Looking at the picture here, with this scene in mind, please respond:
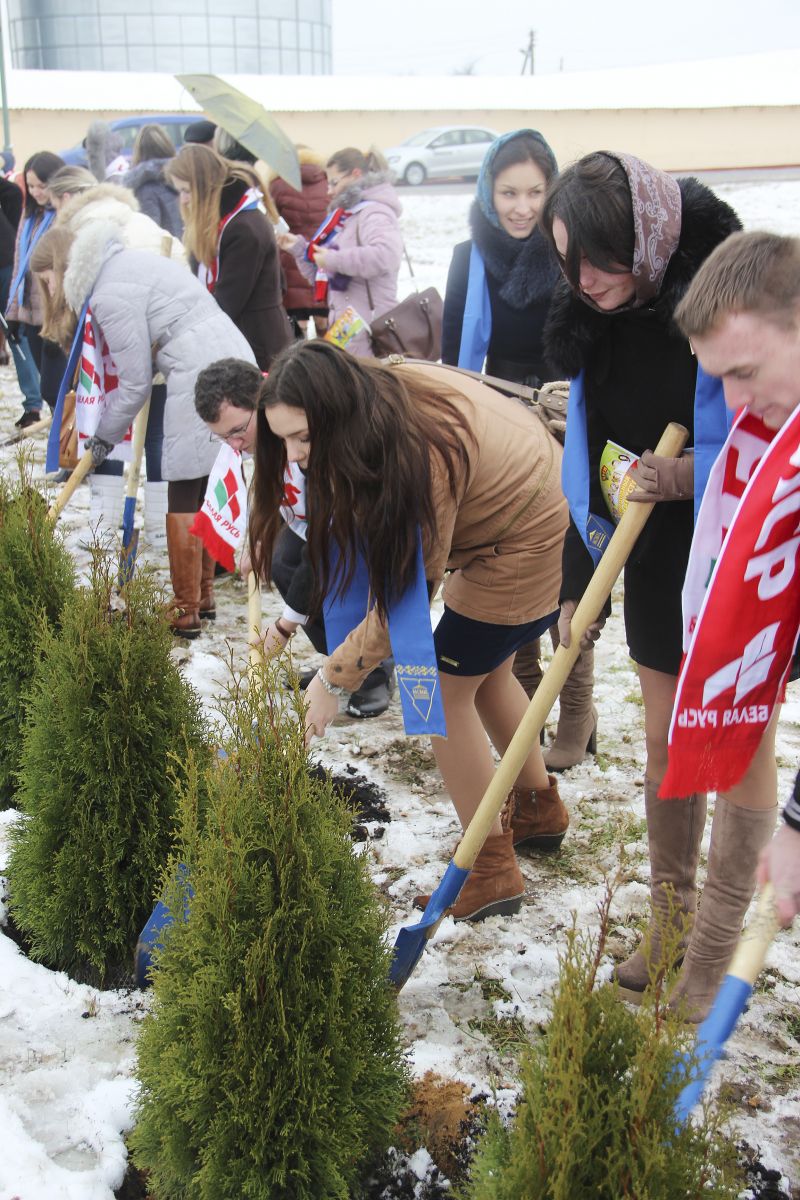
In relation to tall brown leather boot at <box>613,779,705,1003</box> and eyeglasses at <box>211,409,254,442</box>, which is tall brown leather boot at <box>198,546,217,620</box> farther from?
tall brown leather boot at <box>613,779,705,1003</box>

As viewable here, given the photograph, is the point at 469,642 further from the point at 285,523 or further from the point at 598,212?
the point at 598,212

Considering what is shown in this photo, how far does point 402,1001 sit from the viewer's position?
2.73 m

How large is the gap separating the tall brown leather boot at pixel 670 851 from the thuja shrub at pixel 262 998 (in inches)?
35.3

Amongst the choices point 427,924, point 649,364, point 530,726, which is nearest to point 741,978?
point 530,726

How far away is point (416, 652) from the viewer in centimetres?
261

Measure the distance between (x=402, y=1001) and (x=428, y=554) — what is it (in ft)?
3.77

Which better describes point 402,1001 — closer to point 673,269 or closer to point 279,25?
point 673,269

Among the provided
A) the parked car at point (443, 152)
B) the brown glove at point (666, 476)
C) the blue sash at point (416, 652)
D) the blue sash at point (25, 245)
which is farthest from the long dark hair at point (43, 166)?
the parked car at point (443, 152)

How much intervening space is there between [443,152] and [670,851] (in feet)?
80.2

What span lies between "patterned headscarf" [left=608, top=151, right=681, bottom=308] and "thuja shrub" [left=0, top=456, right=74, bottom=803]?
2.01 metres

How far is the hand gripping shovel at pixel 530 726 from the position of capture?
7.64 ft

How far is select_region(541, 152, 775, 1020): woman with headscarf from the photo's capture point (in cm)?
213

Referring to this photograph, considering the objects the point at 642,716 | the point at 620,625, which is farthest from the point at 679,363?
the point at 620,625

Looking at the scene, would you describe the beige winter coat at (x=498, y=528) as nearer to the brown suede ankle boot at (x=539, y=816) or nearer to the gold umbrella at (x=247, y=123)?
the brown suede ankle boot at (x=539, y=816)
